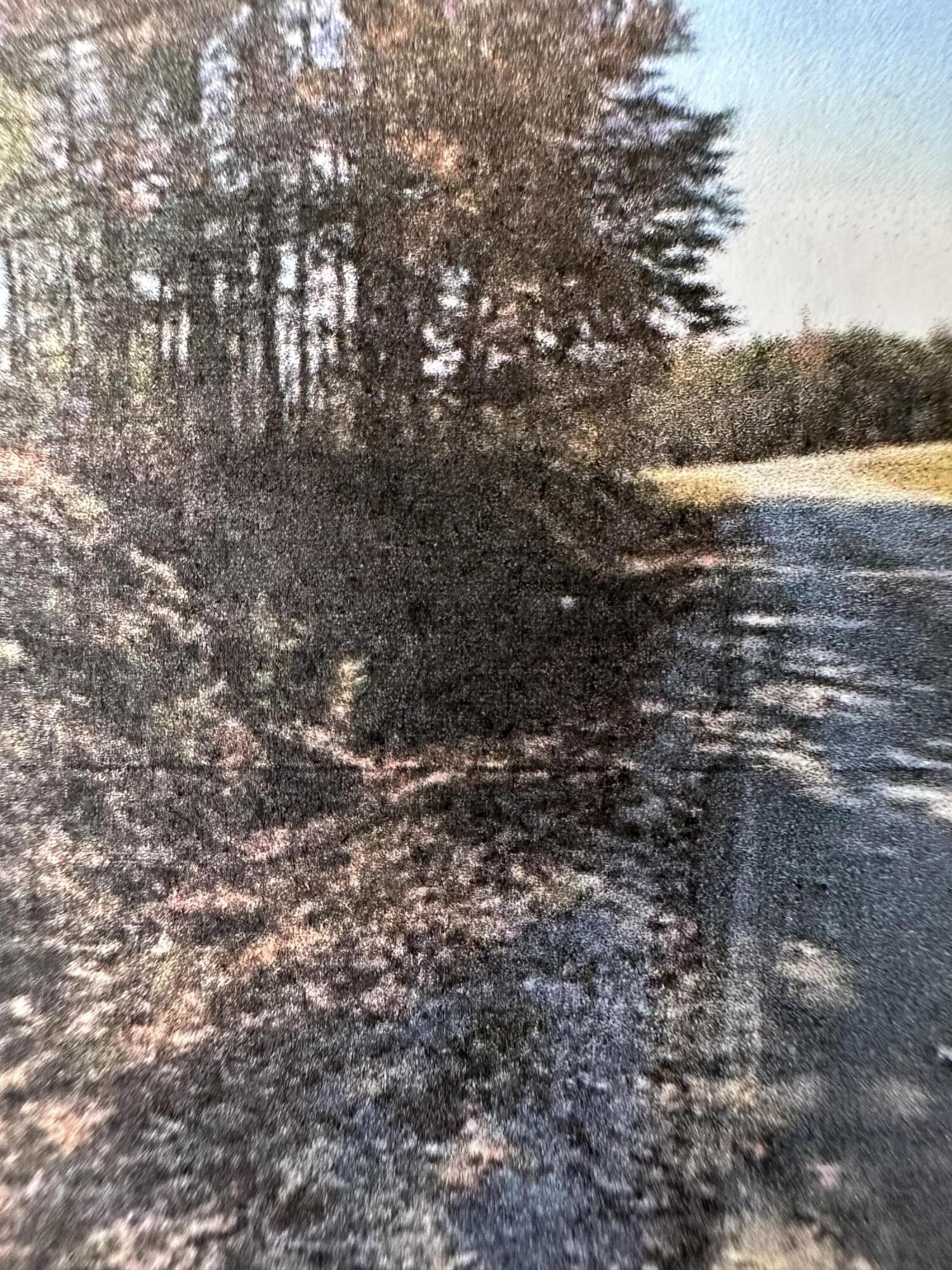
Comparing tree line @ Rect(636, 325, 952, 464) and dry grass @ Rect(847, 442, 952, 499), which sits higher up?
tree line @ Rect(636, 325, 952, 464)

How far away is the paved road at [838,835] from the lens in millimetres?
981

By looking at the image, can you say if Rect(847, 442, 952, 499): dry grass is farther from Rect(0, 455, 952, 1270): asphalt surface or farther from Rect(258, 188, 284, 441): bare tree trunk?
Rect(258, 188, 284, 441): bare tree trunk

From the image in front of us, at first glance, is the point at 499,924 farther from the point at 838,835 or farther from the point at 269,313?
the point at 269,313

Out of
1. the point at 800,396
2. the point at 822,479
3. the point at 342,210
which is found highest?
the point at 342,210

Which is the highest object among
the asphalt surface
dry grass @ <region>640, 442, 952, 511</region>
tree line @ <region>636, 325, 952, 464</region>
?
tree line @ <region>636, 325, 952, 464</region>

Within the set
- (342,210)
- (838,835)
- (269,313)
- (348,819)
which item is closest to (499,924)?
(348,819)

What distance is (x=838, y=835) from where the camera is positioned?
1.02 metres

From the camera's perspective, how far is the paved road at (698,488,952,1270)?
3.22 feet

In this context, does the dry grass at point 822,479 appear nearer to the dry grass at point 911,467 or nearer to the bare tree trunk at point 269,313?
the dry grass at point 911,467

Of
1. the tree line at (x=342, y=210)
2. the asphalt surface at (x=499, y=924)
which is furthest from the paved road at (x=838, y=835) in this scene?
the tree line at (x=342, y=210)

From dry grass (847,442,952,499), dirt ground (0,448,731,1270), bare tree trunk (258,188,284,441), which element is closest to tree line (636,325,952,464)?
dry grass (847,442,952,499)

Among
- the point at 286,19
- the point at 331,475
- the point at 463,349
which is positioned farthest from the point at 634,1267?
the point at 286,19

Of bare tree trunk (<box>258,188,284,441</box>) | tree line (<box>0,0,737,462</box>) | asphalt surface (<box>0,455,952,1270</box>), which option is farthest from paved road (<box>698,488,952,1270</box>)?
bare tree trunk (<box>258,188,284,441</box>)

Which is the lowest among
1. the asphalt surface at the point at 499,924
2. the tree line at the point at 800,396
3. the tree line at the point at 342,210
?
the asphalt surface at the point at 499,924
